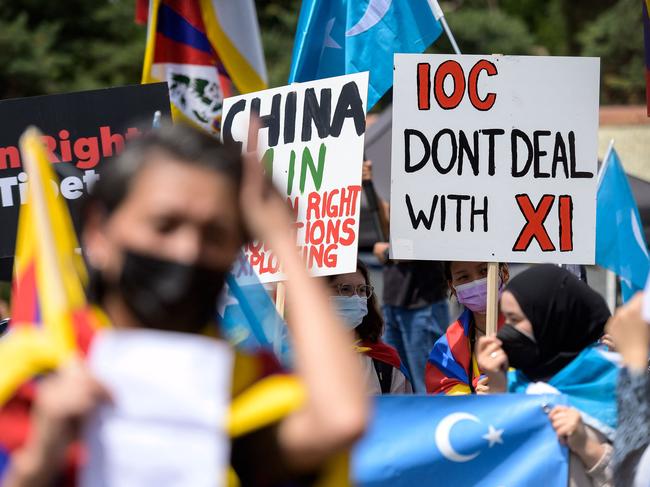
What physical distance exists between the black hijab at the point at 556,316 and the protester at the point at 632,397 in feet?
2.59

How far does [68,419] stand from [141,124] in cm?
360

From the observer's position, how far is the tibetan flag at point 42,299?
1566mm

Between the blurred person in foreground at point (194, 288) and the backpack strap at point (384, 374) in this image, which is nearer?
the blurred person in foreground at point (194, 288)

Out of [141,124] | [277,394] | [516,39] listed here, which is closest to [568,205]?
[141,124]

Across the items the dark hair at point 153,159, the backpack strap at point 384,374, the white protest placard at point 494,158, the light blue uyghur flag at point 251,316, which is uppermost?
the white protest placard at point 494,158

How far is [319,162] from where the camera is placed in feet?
15.4

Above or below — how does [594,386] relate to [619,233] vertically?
below

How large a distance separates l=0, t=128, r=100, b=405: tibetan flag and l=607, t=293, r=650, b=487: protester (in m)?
0.98

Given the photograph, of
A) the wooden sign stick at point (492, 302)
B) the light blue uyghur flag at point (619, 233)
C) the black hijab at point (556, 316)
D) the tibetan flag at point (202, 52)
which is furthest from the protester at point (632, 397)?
the tibetan flag at point (202, 52)

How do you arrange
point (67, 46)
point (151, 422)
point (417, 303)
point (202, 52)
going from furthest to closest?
1. point (67, 46)
2. point (417, 303)
3. point (202, 52)
4. point (151, 422)

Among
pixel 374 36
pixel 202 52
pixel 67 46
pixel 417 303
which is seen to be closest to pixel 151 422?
pixel 374 36

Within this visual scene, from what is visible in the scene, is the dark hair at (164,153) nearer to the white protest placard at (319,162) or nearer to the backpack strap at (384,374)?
the white protest placard at (319,162)

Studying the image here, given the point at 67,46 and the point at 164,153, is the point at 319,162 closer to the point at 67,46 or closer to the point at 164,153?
the point at 164,153

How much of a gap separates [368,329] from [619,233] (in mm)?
2344
